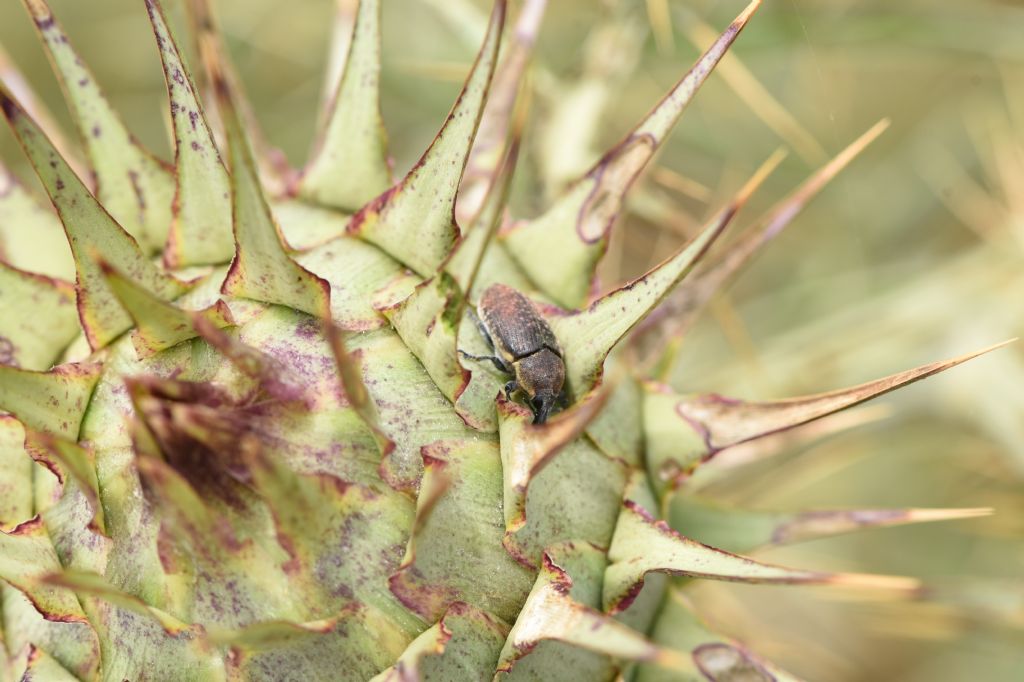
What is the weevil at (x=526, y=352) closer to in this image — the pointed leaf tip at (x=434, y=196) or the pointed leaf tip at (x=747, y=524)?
the pointed leaf tip at (x=434, y=196)

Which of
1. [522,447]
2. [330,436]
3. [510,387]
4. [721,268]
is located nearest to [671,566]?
[522,447]

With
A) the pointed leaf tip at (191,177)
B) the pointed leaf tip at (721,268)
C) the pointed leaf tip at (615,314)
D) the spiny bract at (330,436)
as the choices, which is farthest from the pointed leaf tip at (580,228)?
the pointed leaf tip at (191,177)

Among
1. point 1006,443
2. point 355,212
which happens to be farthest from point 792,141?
point 355,212

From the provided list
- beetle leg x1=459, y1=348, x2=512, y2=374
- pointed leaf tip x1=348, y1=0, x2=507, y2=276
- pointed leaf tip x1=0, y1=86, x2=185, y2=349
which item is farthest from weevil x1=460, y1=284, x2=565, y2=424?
pointed leaf tip x1=0, y1=86, x2=185, y2=349

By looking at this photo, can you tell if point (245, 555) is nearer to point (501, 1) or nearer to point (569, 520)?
point (569, 520)

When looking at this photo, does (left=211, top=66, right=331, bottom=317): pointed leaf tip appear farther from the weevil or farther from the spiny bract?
the weevil

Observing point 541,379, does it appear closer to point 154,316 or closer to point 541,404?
point 541,404
